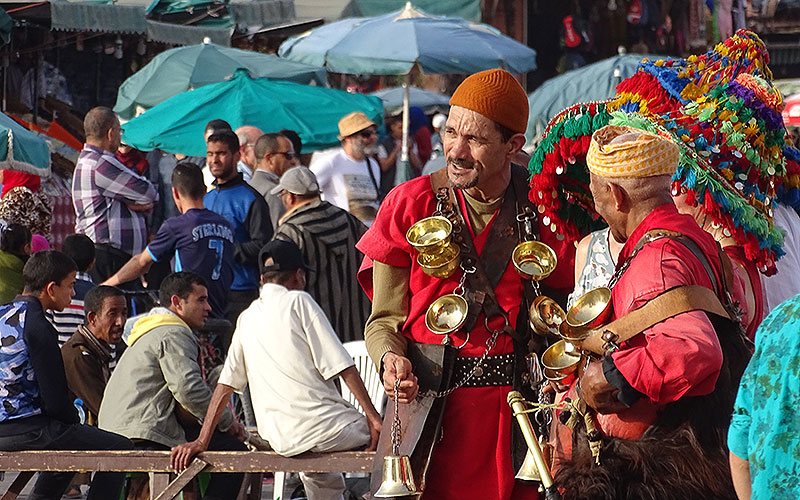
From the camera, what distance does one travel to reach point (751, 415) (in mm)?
2869

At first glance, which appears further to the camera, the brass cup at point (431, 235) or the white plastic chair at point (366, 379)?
the white plastic chair at point (366, 379)

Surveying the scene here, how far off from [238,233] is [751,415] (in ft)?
22.1

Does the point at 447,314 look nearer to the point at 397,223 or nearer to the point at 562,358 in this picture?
the point at 397,223

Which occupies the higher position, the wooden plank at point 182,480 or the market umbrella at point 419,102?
the wooden plank at point 182,480

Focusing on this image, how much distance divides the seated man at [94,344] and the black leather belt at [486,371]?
4060 millimetres

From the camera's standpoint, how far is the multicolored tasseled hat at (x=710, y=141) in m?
4.27

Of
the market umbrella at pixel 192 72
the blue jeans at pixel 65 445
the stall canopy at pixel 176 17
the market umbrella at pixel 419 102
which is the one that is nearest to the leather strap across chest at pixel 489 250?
the blue jeans at pixel 65 445

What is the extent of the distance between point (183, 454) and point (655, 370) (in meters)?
3.76

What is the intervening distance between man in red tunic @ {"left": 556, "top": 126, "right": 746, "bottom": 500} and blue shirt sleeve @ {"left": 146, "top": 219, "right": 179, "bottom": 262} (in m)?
5.48

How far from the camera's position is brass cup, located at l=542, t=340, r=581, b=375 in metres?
4.00

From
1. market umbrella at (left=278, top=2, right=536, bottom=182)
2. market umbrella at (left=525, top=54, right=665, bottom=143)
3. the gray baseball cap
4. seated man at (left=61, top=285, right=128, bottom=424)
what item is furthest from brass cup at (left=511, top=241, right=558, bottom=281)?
market umbrella at (left=525, top=54, right=665, bottom=143)

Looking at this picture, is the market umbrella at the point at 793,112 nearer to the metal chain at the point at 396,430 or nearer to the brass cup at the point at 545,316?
the brass cup at the point at 545,316

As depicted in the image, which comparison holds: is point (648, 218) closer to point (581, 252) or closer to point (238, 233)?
point (581, 252)

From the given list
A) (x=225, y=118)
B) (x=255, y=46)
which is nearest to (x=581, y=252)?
(x=225, y=118)
